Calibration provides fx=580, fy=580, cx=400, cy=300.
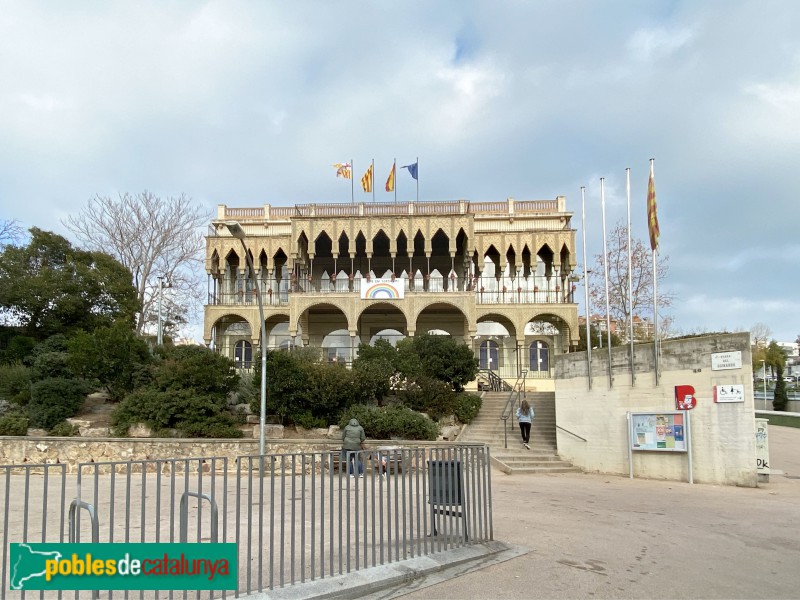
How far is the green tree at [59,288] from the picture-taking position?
29125 mm

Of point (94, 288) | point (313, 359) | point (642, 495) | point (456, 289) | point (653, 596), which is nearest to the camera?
point (653, 596)

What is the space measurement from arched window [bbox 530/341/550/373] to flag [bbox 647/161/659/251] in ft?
62.0

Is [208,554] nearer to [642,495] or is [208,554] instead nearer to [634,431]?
[642,495]

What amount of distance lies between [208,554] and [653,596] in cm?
423

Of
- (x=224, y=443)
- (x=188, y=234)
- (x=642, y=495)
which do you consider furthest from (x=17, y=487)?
(x=188, y=234)

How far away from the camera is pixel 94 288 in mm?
30125

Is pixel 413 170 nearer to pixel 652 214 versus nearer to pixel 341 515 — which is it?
pixel 652 214

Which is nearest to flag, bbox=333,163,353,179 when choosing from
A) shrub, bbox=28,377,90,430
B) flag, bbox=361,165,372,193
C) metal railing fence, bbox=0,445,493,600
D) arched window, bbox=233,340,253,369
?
flag, bbox=361,165,372,193

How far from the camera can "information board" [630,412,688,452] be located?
47.9ft

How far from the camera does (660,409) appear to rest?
49.5ft

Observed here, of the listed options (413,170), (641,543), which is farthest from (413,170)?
(641,543)

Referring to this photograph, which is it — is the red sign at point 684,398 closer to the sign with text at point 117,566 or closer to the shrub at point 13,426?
the sign with text at point 117,566

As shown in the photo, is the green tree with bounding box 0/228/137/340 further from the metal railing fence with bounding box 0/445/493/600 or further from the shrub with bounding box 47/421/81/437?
the metal railing fence with bounding box 0/445/493/600

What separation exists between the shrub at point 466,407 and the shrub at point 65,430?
13.4 metres
